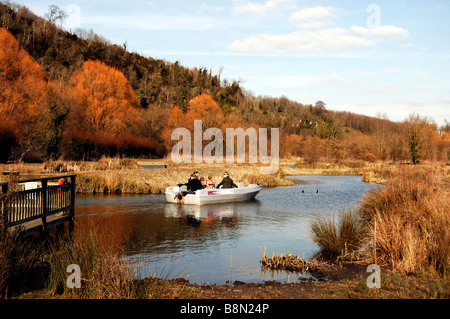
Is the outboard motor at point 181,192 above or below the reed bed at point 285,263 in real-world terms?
above

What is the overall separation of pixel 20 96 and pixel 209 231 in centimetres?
3283

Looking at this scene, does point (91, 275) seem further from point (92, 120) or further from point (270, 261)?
point (92, 120)

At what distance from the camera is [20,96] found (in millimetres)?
39438

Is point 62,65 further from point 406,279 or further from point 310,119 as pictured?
point 406,279

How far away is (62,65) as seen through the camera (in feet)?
301

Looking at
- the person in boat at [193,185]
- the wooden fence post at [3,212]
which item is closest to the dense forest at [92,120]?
the person in boat at [193,185]

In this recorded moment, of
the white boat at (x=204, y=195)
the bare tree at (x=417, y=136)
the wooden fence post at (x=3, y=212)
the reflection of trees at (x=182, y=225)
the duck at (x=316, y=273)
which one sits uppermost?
the bare tree at (x=417, y=136)

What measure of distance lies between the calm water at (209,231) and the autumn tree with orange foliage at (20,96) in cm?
1973

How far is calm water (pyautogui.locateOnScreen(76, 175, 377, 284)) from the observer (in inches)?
372

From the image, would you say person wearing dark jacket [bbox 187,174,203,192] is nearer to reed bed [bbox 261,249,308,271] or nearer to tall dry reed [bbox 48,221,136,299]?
reed bed [bbox 261,249,308,271]

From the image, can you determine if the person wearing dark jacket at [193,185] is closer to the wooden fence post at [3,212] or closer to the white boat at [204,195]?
the white boat at [204,195]

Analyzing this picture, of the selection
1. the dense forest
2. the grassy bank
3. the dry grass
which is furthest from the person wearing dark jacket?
the grassy bank

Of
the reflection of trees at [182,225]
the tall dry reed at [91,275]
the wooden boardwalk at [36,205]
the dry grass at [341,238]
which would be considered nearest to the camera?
the tall dry reed at [91,275]

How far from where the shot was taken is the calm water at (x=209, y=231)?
9.46 metres
